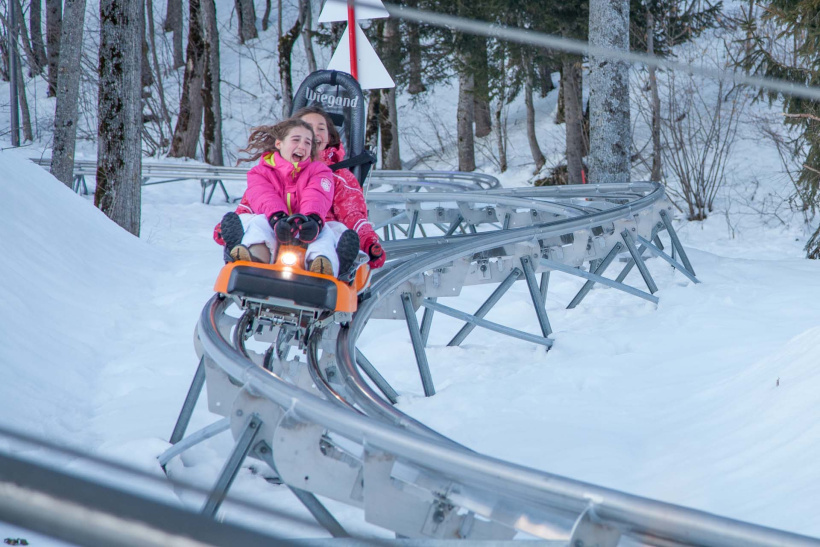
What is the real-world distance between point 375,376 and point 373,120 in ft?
44.2

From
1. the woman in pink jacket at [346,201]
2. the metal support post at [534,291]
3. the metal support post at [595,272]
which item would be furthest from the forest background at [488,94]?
the woman in pink jacket at [346,201]

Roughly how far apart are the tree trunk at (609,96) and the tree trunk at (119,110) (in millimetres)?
5450

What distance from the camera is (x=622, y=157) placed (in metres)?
10.1

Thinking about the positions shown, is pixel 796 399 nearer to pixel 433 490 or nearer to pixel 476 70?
pixel 433 490

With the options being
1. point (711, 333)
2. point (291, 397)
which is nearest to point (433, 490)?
point (291, 397)

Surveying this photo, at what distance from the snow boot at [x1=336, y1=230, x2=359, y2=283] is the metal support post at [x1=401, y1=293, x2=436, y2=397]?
3.32 ft

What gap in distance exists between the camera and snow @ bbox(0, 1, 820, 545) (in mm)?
3535

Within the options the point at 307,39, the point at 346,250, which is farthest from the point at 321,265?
the point at 307,39

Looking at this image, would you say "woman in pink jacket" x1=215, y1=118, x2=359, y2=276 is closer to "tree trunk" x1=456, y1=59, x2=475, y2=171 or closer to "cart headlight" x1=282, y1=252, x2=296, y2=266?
"cart headlight" x1=282, y1=252, x2=296, y2=266

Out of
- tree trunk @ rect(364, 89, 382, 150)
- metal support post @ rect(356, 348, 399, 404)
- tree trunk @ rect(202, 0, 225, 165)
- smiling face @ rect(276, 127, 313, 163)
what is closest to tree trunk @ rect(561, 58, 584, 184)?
tree trunk @ rect(364, 89, 382, 150)

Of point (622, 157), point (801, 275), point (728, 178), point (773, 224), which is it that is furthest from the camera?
point (728, 178)

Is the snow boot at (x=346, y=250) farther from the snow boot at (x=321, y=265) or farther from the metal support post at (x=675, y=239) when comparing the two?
the metal support post at (x=675, y=239)

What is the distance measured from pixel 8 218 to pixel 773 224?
13.9m

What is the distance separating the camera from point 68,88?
11258 millimetres
